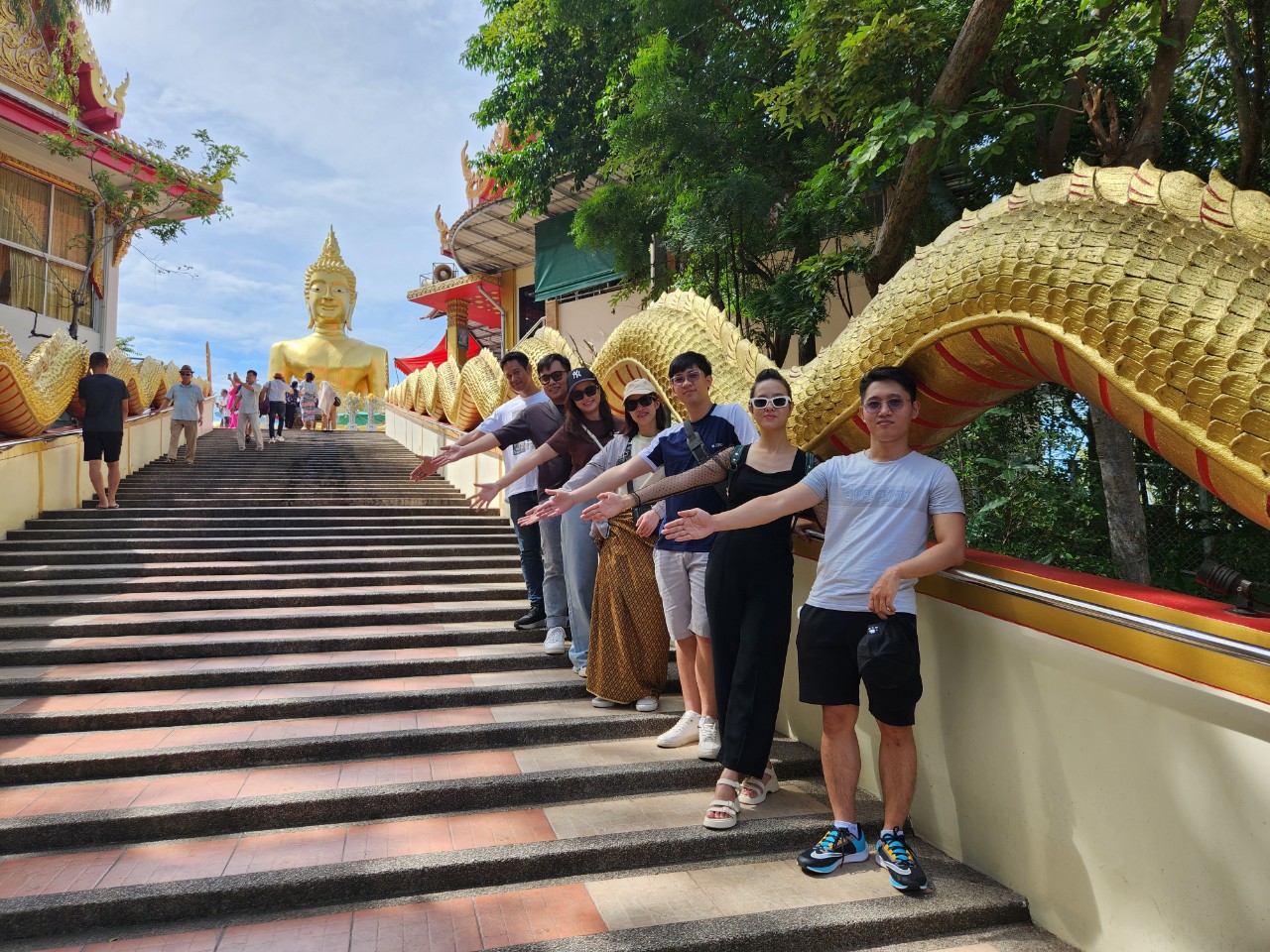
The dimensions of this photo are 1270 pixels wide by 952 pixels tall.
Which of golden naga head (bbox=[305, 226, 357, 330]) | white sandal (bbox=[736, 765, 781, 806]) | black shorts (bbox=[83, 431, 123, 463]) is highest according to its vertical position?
golden naga head (bbox=[305, 226, 357, 330])

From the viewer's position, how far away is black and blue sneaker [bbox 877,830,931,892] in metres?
2.33

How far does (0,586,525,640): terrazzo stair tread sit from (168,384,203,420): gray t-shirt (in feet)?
17.1

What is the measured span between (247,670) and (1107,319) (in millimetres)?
3900

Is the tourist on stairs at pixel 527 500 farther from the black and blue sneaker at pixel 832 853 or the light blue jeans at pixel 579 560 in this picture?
the black and blue sneaker at pixel 832 853

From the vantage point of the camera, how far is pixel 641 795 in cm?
302

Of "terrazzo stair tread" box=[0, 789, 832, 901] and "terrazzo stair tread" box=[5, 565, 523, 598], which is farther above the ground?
"terrazzo stair tread" box=[5, 565, 523, 598]

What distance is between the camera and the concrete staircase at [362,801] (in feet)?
7.31

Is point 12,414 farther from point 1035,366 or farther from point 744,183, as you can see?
point 1035,366

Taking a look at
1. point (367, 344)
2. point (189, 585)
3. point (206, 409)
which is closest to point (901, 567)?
point (189, 585)

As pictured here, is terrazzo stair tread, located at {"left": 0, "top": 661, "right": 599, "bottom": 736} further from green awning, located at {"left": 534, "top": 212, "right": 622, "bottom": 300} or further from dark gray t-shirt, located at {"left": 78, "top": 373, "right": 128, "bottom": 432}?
green awning, located at {"left": 534, "top": 212, "right": 622, "bottom": 300}

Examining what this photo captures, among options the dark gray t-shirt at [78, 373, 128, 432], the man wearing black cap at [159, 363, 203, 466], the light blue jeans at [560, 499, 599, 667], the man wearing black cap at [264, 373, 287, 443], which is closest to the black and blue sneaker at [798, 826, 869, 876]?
the light blue jeans at [560, 499, 599, 667]

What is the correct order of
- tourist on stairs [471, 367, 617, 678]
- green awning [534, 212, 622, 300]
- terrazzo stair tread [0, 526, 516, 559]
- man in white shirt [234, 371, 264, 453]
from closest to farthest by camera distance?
tourist on stairs [471, 367, 617, 678] < terrazzo stair tread [0, 526, 516, 559] < man in white shirt [234, 371, 264, 453] < green awning [534, 212, 622, 300]

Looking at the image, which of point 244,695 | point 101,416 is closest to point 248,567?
point 244,695

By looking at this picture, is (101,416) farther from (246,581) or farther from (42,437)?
(246,581)
